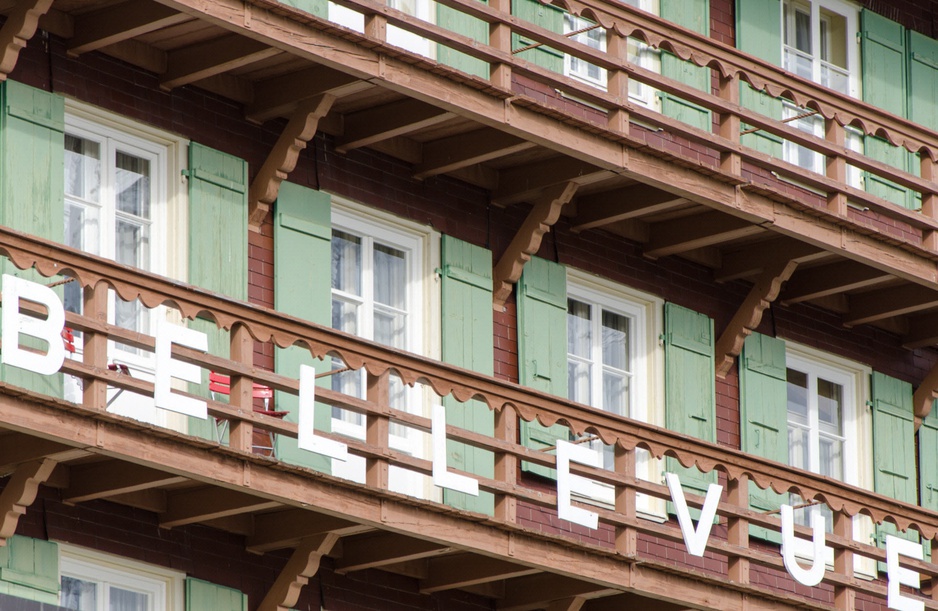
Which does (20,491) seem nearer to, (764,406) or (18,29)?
(18,29)

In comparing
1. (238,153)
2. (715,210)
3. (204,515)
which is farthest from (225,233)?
(715,210)

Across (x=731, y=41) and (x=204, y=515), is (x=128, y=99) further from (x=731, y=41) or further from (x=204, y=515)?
(x=731, y=41)

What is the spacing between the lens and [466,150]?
73.0 feet

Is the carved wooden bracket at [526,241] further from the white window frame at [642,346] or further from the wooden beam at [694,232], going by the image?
the wooden beam at [694,232]

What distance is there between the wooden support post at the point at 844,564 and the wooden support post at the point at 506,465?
11.4 ft

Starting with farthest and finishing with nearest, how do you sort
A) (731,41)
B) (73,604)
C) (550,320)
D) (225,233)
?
1. (731,41)
2. (550,320)
3. (225,233)
4. (73,604)

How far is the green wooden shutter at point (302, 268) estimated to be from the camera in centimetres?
2098

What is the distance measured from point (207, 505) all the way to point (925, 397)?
9.29 m

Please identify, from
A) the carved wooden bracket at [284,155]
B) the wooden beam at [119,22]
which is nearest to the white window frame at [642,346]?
the carved wooden bracket at [284,155]

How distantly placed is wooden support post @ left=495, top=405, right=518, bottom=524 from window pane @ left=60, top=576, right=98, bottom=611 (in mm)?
3034

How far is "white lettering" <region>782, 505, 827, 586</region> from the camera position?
21828mm

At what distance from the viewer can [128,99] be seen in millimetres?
20531

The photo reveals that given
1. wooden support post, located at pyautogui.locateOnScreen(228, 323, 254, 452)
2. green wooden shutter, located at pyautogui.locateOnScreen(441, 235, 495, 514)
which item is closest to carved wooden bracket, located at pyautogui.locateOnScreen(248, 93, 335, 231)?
green wooden shutter, located at pyautogui.locateOnScreen(441, 235, 495, 514)

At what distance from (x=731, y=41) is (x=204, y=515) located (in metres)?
8.39
